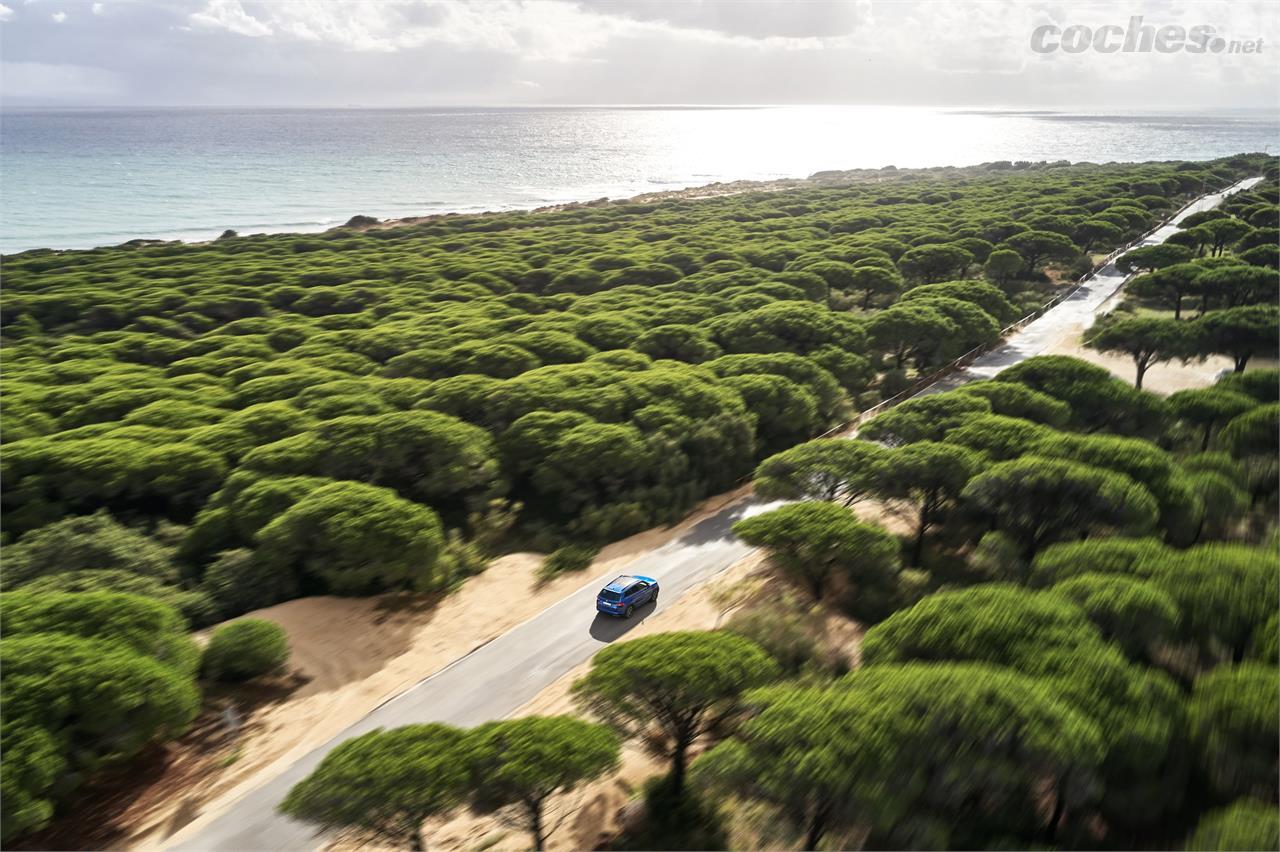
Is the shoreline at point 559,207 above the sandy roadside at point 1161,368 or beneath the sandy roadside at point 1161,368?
above

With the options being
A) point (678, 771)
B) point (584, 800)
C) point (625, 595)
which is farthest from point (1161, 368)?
point (584, 800)

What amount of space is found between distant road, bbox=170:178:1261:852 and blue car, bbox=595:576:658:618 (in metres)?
0.32

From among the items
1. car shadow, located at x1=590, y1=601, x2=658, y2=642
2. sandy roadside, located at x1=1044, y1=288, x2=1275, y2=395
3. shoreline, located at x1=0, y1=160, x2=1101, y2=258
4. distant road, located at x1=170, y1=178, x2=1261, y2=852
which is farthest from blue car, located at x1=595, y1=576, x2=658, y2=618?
shoreline, located at x1=0, y1=160, x2=1101, y2=258

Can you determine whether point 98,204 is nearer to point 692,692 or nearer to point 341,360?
point 341,360

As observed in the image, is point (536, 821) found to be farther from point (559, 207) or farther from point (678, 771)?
point (559, 207)

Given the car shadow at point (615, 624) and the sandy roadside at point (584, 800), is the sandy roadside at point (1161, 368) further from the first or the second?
the car shadow at point (615, 624)

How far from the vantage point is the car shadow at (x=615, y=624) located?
21812 millimetres

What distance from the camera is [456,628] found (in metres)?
22.8

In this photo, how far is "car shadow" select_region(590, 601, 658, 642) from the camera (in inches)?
859

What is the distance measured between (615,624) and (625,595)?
99cm

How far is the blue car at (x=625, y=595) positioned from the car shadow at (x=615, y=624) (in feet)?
0.51

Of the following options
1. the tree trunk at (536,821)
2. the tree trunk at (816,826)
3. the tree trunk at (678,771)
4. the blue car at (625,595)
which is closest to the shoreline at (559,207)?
the blue car at (625,595)

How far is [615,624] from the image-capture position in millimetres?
22359

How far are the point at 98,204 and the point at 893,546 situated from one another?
164001mm
